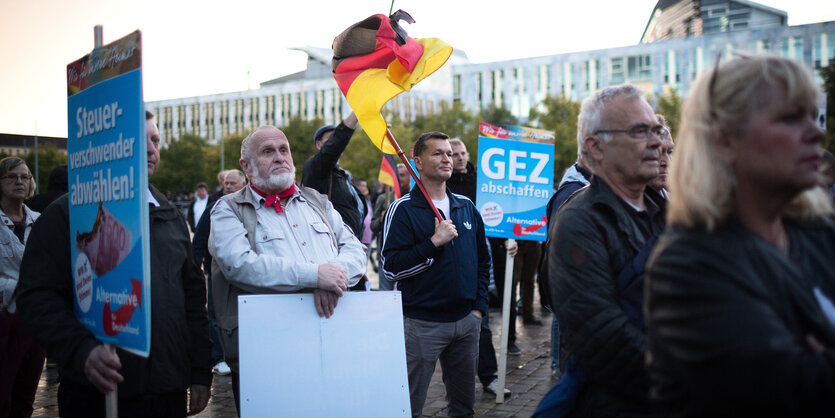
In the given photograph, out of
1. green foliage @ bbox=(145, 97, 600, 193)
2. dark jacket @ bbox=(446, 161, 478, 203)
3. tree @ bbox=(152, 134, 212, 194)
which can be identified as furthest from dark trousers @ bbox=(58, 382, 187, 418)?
tree @ bbox=(152, 134, 212, 194)

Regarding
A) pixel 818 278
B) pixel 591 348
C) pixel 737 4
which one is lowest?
pixel 591 348

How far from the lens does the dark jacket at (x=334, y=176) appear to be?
5.21 meters

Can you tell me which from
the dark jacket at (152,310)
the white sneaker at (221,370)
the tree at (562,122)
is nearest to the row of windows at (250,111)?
the tree at (562,122)

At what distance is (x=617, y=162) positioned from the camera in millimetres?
2467

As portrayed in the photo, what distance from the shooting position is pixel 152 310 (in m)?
2.92

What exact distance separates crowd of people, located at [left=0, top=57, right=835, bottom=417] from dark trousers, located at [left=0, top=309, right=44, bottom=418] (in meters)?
0.01

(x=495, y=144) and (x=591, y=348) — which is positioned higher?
(x=495, y=144)

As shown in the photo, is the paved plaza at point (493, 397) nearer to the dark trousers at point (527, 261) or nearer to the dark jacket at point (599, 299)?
the dark trousers at point (527, 261)

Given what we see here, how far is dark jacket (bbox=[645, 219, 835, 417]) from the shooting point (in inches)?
52.2

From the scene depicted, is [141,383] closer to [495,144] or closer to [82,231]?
[82,231]

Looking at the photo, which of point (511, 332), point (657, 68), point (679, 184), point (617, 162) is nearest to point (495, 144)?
point (511, 332)

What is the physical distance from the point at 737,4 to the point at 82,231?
287 ft

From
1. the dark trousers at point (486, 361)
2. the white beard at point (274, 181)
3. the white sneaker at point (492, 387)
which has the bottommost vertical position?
the white sneaker at point (492, 387)

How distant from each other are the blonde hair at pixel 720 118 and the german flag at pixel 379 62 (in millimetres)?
2874
